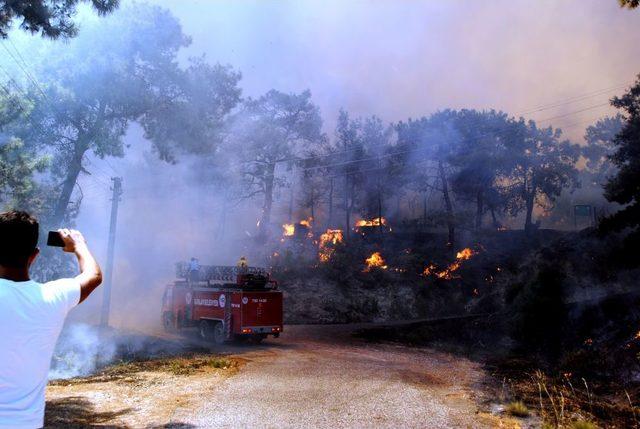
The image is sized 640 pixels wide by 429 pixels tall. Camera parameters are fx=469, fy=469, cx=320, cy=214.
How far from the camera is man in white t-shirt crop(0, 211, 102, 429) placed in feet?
7.69

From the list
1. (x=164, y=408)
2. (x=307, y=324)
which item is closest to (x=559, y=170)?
(x=307, y=324)

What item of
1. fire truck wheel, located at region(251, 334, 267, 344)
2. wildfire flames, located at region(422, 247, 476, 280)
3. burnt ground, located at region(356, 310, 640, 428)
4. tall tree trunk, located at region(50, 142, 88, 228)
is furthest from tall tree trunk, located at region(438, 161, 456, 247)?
tall tree trunk, located at region(50, 142, 88, 228)

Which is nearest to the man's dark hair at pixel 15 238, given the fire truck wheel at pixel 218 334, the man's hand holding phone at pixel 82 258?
the man's hand holding phone at pixel 82 258

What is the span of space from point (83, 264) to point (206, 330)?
1825 centimetres

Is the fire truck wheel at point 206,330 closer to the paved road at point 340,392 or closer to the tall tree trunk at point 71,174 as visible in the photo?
the paved road at point 340,392

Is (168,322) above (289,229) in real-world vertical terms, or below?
below

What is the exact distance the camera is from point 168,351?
17156 mm

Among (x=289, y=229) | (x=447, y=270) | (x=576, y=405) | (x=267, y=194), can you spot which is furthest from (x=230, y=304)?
(x=289, y=229)

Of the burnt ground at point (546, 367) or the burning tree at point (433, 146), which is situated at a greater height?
the burning tree at point (433, 146)

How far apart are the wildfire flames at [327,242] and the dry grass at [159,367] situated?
2626 cm

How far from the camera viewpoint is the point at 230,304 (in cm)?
1850

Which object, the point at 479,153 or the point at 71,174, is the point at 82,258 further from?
the point at 479,153

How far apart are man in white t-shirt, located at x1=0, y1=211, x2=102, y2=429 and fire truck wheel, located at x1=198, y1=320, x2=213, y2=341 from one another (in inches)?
715

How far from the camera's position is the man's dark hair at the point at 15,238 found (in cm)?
247
